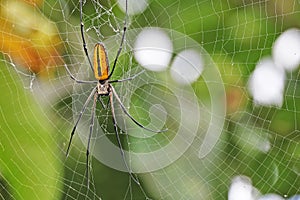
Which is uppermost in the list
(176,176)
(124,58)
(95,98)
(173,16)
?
(173,16)

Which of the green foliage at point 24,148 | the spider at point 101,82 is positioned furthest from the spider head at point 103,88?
the green foliage at point 24,148

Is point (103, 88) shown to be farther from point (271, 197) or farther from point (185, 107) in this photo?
point (271, 197)

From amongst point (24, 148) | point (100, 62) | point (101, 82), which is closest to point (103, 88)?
point (101, 82)

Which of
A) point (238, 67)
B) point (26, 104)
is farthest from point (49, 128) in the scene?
point (238, 67)

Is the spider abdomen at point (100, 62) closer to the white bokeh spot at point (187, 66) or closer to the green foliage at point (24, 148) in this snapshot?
the white bokeh spot at point (187, 66)

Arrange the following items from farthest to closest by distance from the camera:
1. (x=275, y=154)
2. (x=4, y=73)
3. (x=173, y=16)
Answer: (x=275, y=154), (x=173, y=16), (x=4, y=73)

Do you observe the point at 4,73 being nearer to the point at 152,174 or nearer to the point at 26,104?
the point at 26,104
